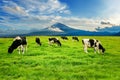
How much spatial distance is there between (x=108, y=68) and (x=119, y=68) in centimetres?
101

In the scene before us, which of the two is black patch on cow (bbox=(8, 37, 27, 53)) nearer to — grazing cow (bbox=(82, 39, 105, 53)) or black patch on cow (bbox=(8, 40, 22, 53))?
black patch on cow (bbox=(8, 40, 22, 53))

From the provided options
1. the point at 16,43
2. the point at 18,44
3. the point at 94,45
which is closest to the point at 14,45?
the point at 16,43

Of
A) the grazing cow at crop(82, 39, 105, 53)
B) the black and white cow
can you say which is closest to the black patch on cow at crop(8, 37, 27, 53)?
the black and white cow

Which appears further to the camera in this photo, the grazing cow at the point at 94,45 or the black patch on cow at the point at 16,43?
the grazing cow at the point at 94,45

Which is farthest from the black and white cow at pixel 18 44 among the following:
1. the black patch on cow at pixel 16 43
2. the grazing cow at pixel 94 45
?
the grazing cow at pixel 94 45

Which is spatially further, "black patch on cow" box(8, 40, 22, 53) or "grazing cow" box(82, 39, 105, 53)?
"grazing cow" box(82, 39, 105, 53)

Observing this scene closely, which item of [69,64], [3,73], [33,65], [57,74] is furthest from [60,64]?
[3,73]

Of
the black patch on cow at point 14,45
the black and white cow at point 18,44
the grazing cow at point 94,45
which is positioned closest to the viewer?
the black patch on cow at point 14,45

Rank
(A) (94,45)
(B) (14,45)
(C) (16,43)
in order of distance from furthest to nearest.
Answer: (A) (94,45) < (C) (16,43) < (B) (14,45)

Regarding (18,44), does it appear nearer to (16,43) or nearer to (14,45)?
(16,43)

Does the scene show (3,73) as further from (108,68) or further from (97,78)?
(108,68)

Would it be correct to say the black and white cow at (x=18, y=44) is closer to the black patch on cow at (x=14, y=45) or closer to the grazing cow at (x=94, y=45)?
the black patch on cow at (x=14, y=45)

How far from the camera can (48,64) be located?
21344mm

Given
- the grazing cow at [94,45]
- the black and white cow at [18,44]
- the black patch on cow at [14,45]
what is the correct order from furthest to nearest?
the grazing cow at [94,45], the black and white cow at [18,44], the black patch on cow at [14,45]
